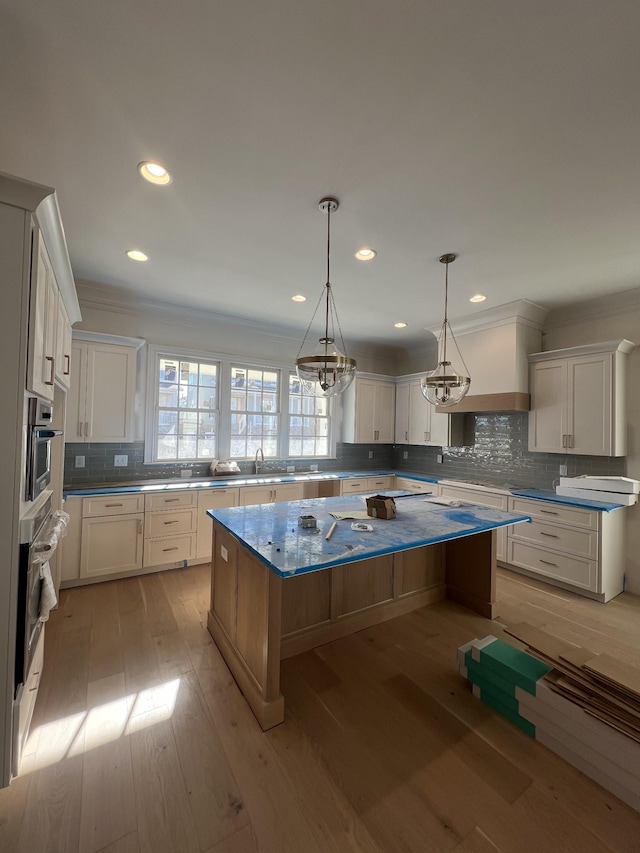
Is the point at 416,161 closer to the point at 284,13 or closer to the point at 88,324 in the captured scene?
the point at 284,13

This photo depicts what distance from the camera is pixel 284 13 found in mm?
1194

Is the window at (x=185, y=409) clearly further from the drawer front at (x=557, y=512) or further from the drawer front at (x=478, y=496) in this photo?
the drawer front at (x=557, y=512)

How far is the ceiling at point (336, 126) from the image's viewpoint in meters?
1.23

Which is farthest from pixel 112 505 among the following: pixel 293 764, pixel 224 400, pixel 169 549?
pixel 293 764

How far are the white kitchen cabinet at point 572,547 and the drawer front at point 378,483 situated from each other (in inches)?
76.1

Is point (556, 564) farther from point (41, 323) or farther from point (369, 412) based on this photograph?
point (41, 323)

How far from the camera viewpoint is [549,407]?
12.7 feet

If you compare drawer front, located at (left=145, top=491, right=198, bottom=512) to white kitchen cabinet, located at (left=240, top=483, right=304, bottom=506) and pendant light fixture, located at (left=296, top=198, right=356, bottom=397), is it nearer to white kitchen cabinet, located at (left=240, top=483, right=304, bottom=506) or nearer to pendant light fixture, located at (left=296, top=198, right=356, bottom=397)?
white kitchen cabinet, located at (left=240, top=483, right=304, bottom=506)

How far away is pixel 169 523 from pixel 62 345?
1.99 meters

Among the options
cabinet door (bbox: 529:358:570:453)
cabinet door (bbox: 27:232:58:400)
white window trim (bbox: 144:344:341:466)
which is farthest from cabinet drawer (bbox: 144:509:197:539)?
cabinet door (bbox: 529:358:570:453)

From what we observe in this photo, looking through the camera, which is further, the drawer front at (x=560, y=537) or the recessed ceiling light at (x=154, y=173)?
the drawer front at (x=560, y=537)

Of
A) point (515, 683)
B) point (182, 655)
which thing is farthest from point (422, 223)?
point (182, 655)

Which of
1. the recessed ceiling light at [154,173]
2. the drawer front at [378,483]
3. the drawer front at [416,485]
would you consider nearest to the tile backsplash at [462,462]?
the drawer front at [416,485]

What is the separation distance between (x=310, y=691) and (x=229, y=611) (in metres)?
0.70
